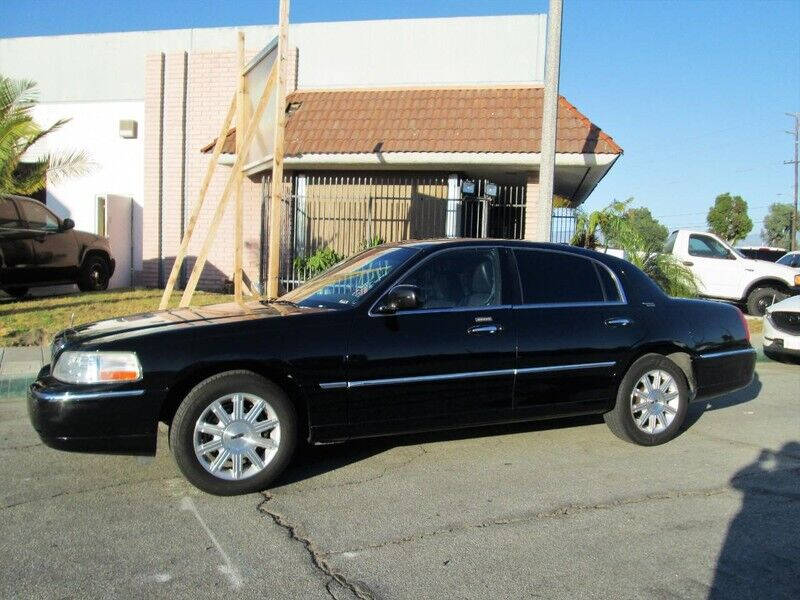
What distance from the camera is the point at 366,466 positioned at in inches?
212

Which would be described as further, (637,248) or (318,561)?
(637,248)

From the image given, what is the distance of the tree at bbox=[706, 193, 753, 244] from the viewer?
4581 centimetres

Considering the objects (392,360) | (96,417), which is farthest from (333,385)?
(96,417)

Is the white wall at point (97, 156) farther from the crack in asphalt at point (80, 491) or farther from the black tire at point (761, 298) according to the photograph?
the crack in asphalt at point (80, 491)

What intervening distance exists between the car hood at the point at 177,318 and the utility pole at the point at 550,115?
18.3 ft

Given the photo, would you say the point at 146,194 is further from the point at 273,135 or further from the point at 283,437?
the point at 283,437

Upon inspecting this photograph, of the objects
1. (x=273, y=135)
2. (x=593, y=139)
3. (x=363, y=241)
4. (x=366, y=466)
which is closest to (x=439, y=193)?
(x=363, y=241)

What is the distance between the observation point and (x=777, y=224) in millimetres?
61344

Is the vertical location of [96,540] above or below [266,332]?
below

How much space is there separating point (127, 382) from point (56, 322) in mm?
7008

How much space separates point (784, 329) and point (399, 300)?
7.04m

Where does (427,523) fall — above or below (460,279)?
below

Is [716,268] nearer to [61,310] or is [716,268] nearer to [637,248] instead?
[637,248]

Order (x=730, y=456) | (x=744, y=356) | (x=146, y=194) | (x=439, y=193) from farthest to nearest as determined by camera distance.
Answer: (x=146, y=194) < (x=439, y=193) < (x=744, y=356) < (x=730, y=456)
